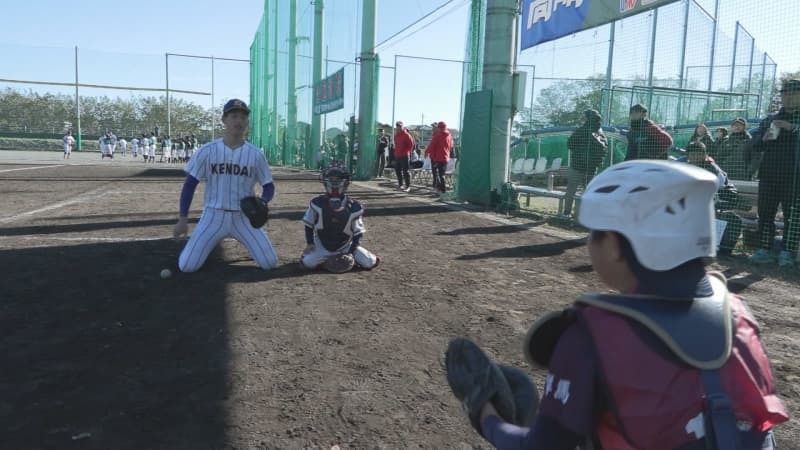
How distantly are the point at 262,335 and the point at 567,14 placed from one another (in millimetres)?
8874

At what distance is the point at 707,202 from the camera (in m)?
1.22

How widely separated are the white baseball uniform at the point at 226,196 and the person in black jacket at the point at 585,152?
5.98 m

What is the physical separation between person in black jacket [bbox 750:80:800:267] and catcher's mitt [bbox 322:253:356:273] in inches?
187

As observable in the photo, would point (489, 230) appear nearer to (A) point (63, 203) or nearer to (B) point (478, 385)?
(B) point (478, 385)

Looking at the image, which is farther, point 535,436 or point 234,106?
point 234,106

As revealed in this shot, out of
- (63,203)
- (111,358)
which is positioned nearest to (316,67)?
(63,203)

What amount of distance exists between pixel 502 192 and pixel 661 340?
33.5ft

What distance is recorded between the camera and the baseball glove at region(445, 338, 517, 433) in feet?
4.75

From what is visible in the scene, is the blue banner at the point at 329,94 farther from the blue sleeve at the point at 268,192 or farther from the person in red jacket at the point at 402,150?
the blue sleeve at the point at 268,192

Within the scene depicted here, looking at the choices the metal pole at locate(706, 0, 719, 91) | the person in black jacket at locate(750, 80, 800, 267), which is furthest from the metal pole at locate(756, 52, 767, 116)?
the person in black jacket at locate(750, 80, 800, 267)

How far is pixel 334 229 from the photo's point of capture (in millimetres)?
5594

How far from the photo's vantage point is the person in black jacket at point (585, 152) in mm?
9391

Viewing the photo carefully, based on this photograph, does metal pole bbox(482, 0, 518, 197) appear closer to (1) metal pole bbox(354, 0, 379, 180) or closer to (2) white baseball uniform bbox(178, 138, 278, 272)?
(2) white baseball uniform bbox(178, 138, 278, 272)

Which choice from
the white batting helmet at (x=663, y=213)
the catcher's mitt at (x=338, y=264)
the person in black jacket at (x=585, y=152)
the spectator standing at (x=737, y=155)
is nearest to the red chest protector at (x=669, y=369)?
the white batting helmet at (x=663, y=213)
